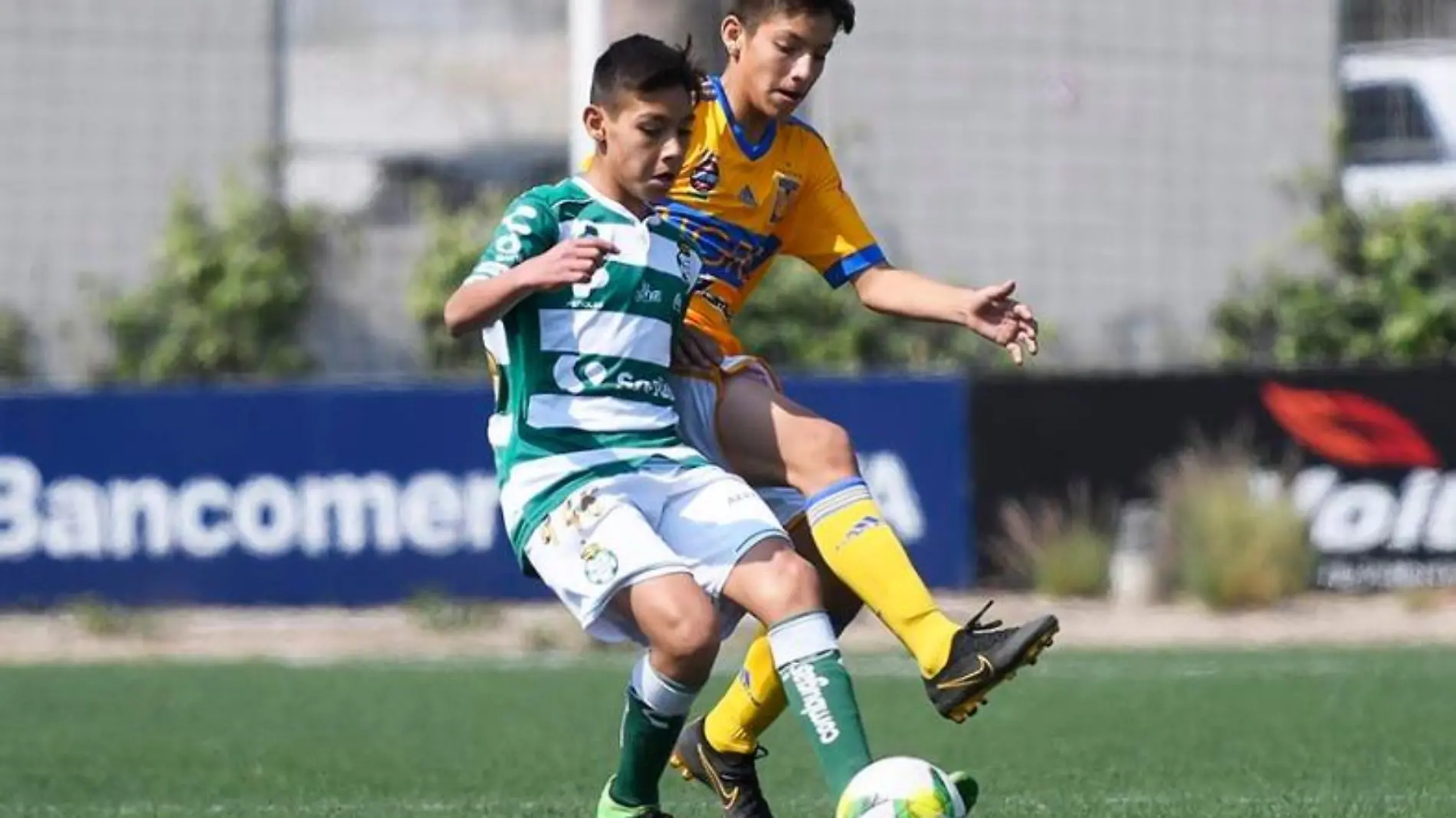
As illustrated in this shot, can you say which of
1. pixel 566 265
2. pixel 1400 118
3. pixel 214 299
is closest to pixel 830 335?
pixel 214 299

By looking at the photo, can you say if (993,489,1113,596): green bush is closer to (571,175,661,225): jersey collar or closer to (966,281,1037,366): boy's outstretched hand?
(966,281,1037,366): boy's outstretched hand

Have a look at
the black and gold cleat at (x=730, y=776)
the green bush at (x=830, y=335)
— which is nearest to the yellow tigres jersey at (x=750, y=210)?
the black and gold cleat at (x=730, y=776)

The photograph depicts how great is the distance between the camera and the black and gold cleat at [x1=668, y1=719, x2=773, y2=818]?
7070mm

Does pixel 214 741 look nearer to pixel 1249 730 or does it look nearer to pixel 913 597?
pixel 1249 730

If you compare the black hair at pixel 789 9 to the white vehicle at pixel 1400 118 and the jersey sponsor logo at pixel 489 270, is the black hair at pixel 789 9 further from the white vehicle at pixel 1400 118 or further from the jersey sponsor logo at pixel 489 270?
the white vehicle at pixel 1400 118

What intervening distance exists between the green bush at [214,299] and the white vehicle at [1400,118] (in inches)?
331

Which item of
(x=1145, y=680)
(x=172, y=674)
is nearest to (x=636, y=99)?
(x=1145, y=680)

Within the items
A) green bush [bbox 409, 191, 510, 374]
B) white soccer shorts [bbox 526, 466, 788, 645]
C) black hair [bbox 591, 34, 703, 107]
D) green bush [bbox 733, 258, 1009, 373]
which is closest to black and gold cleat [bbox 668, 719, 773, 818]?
white soccer shorts [bbox 526, 466, 788, 645]

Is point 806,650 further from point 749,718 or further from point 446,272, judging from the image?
point 446,272

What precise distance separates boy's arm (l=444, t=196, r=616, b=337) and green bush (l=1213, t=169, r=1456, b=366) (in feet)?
49.5

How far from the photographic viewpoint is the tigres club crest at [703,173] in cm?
684

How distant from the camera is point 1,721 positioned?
11125 mm

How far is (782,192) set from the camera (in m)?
7.00

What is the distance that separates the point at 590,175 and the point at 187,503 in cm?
1068
